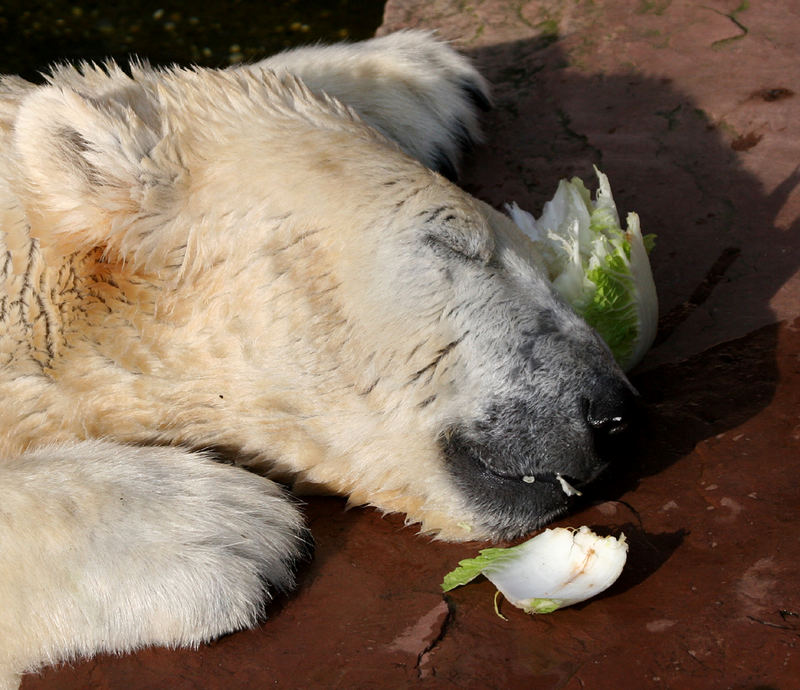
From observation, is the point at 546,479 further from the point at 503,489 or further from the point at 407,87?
the point at 407,87

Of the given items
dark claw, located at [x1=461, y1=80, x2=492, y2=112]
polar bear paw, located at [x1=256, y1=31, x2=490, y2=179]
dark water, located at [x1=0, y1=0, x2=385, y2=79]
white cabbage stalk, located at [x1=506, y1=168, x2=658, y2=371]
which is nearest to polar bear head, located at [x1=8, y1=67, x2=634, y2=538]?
white cabbage stalk, located at [x1=506, y1=168, x2=658, y2=371]

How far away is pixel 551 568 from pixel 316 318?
32.3 inches

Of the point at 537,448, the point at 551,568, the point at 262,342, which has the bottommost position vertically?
the point at 551,568

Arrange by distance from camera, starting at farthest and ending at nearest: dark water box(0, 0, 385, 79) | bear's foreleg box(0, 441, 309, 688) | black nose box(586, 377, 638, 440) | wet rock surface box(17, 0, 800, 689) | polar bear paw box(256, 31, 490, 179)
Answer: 1. dark water box(0, 0, 385, 79)
2. polar bear paw box(256, 31, 490, 179)
3. black nose box(586, 377, 638, 440)
4. bear's foreleg box(0, 441, 309, 688)
5. wet rock surface box(17, 0, 800, 689)

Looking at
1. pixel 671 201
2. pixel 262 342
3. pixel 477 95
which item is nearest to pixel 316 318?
pixel 262 342

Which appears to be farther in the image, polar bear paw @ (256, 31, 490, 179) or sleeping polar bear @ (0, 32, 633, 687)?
polar bear paw @ (256, 31, 490, 179)

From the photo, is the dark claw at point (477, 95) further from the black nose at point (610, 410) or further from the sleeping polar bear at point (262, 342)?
the black nose at point (610, 410)

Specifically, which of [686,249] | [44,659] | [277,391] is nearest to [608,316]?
[686,249]

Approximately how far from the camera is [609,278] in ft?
10.3

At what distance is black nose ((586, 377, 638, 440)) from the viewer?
2.59 meters

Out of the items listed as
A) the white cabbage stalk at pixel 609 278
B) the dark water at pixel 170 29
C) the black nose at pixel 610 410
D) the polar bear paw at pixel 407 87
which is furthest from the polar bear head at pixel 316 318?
the dark water at pixel 170 29

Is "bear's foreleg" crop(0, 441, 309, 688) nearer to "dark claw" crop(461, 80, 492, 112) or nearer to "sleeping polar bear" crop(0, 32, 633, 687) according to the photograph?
"sleeping polar bear" crop(0, 32, 633, 687)

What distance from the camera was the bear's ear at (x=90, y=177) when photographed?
270cm

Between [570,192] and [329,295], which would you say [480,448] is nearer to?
[329,295]
